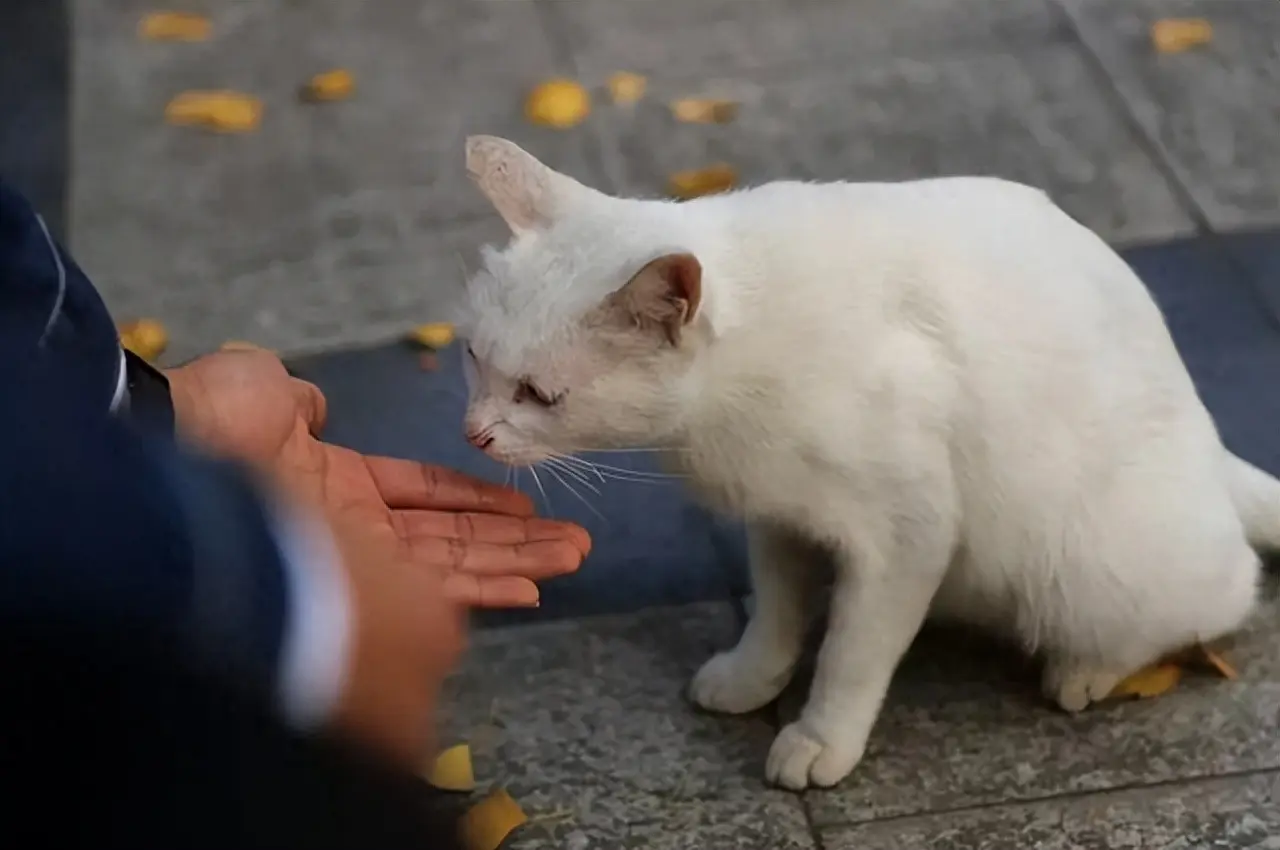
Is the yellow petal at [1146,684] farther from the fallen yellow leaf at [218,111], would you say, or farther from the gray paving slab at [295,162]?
the fallen yellow leaf at [218,111]

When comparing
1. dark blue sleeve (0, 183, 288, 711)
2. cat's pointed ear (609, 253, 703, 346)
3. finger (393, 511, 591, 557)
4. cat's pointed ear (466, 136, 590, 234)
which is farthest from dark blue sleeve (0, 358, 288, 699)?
finger (393, 511, 591, 557)

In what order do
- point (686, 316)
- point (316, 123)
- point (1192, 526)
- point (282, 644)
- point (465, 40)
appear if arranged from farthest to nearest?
point (465, 40) < point (316, 123) < point (1192, 526) < point (686, 316) < point (282, 644)

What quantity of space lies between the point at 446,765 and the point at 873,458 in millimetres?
587

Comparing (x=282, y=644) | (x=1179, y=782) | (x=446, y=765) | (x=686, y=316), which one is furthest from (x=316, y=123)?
(x=282, y=644)

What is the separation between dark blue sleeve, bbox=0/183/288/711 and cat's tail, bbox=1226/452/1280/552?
123 cm

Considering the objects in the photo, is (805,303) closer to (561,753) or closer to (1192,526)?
(1192,526)

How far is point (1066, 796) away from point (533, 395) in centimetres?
72

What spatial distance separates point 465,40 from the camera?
2.64 meters

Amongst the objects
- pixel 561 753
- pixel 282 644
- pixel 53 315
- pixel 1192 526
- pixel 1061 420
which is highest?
pixel 282 644

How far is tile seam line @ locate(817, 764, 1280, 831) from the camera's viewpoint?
1.51 metres

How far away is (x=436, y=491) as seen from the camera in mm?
1493

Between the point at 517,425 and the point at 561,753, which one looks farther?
the point at 561,753

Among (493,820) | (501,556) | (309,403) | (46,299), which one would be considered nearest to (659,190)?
(309,403)

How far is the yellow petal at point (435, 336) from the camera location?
206 centimetres
